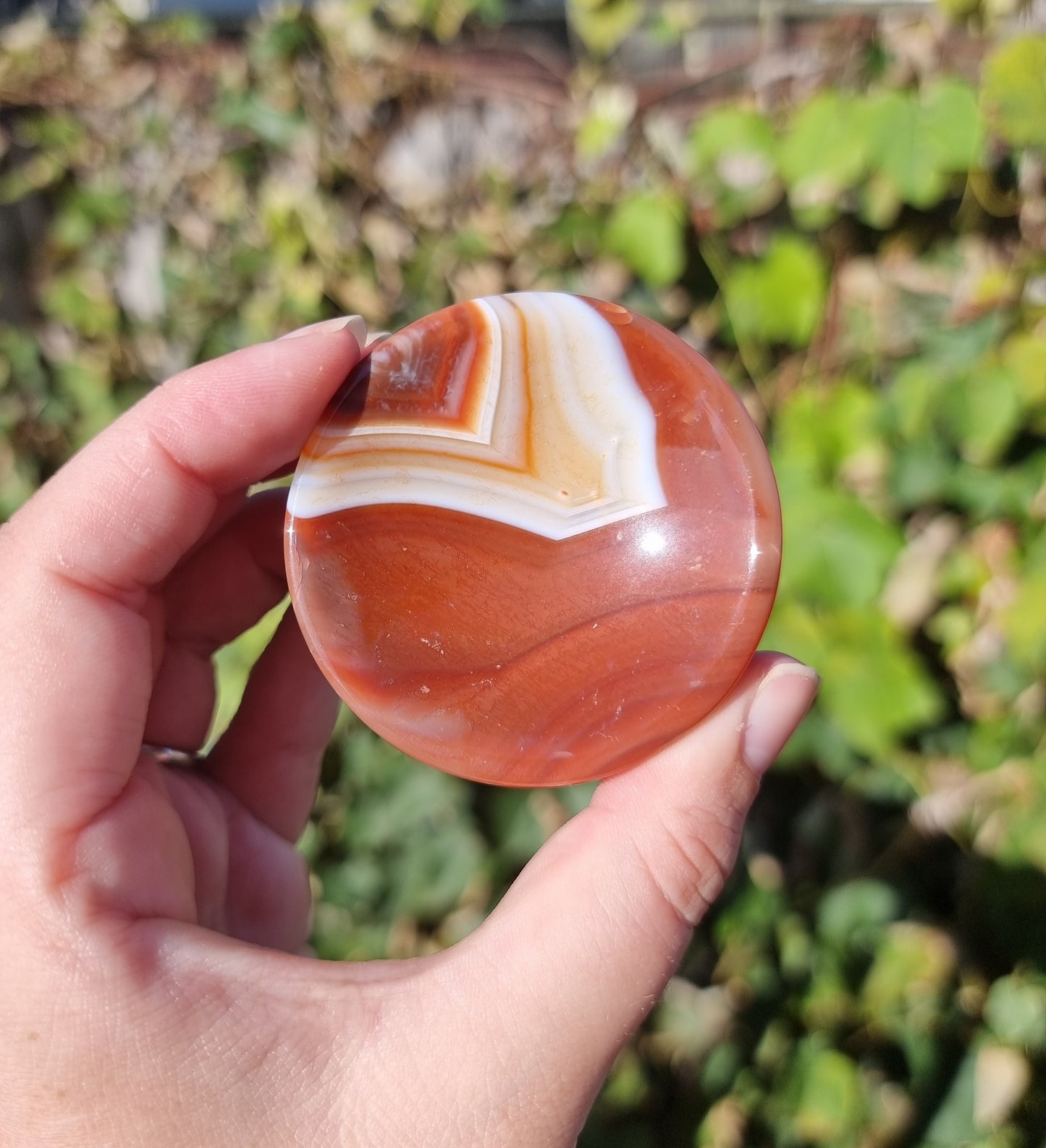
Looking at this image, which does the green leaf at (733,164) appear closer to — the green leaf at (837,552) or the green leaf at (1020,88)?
the green leaf at (1020,88)

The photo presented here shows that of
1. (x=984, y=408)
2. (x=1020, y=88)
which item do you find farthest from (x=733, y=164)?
Answer: (x=984, y=408)

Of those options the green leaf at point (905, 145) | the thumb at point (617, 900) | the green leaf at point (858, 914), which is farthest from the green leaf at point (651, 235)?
the green leaf at point (858, 914)

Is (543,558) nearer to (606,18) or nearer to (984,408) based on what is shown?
(984,408)

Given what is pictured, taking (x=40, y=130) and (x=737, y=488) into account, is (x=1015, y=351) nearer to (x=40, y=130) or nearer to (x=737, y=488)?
(x=737, y=488)

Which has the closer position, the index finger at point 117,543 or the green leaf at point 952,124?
the index finger at point 117,543

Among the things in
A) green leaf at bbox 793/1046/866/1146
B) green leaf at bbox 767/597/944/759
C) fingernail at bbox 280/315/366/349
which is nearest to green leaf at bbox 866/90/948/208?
green leaf at bbox 767/597/944/759

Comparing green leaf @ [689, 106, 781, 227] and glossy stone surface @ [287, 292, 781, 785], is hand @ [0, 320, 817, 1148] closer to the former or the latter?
glossy stone surface @ [287, 292, 781, 785]
